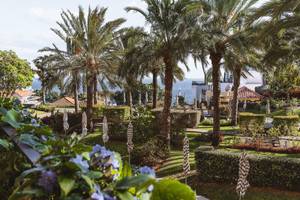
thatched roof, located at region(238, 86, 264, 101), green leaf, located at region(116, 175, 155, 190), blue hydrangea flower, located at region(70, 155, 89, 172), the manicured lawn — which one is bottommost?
the manicured lawn

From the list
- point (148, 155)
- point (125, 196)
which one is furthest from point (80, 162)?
point (148, 155)

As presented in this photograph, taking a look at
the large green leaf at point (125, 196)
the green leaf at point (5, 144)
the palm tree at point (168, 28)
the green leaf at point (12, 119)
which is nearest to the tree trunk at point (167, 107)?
the palm tree at point (168, 28)

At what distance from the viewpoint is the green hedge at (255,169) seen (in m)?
13.0

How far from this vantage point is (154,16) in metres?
21.2

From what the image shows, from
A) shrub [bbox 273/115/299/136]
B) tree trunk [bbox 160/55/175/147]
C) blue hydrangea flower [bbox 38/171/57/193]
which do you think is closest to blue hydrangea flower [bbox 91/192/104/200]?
blue hydrangea flower [bbox 38/171/57/193]

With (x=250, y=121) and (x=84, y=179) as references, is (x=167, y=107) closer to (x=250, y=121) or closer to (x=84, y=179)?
(x=250, y=121)

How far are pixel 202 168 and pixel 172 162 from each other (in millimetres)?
3285

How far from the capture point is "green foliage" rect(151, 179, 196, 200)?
57.0 inches

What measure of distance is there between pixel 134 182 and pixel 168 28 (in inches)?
783

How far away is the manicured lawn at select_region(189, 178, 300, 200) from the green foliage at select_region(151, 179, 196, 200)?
11.6 m

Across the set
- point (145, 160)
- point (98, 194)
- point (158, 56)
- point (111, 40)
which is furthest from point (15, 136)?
point (111, 40)

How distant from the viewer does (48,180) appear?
1321mm

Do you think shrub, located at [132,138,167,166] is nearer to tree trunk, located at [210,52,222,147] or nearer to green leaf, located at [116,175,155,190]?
tree trunk, located at [210,52,222,147]

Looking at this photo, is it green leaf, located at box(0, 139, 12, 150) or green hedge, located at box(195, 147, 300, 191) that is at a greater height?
green leaf, located at box(0, 139, 12, 150)
